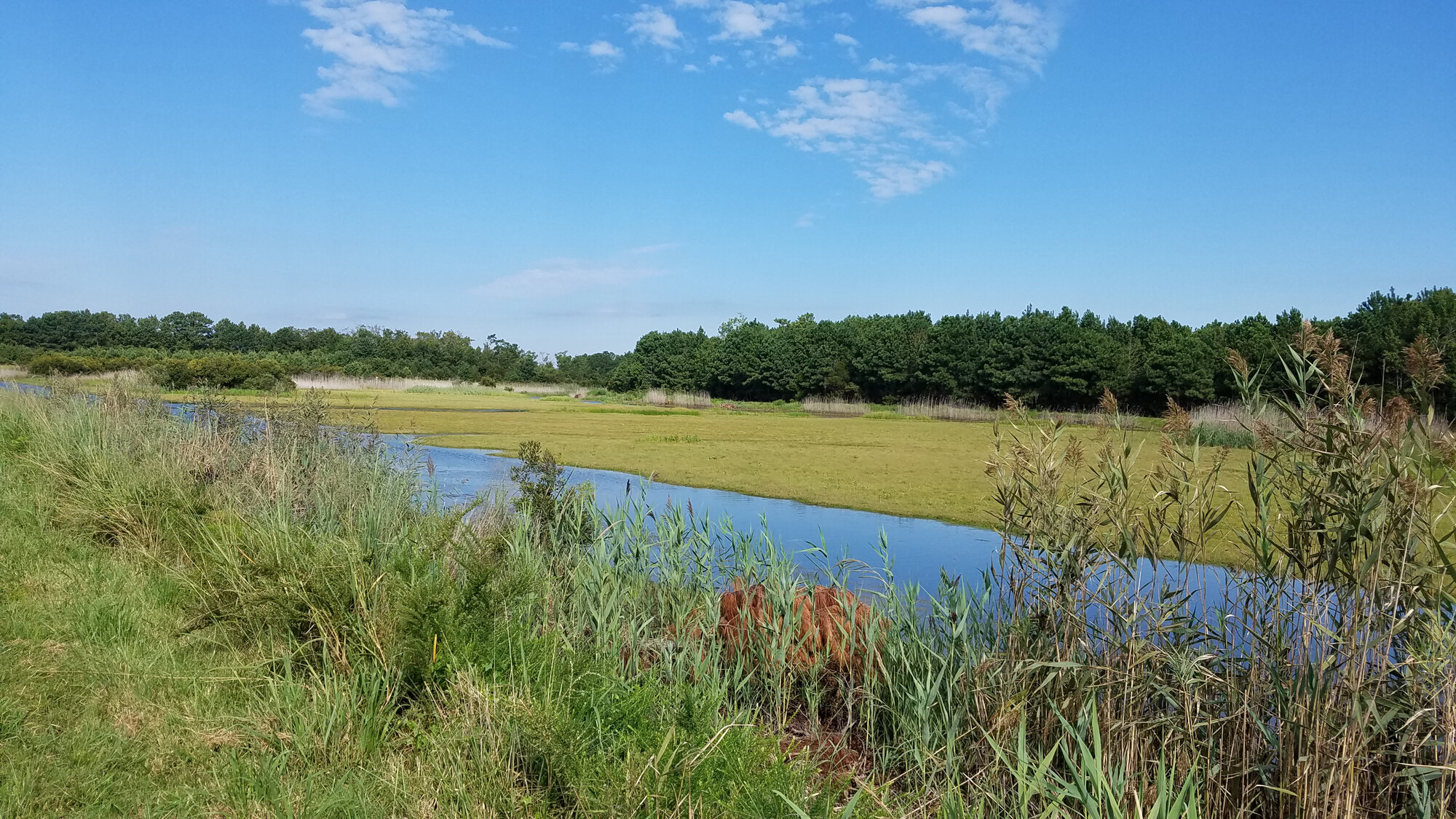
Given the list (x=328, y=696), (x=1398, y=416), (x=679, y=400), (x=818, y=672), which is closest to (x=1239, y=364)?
(x=1398, y=416)

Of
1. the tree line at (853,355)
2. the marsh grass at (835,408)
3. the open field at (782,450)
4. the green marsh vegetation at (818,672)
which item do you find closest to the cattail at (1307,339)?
the green marsh vegetation at (818,672)

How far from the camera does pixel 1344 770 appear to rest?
2875 mm

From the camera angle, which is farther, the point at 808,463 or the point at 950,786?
the point at 808,463

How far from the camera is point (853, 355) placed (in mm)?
59438

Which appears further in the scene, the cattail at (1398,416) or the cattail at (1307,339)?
the cattail at (1307,339)

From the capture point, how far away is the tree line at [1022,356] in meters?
33.2

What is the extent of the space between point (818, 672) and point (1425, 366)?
2.90 metres

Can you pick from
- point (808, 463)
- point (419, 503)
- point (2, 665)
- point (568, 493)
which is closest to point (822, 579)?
point (568, 493)

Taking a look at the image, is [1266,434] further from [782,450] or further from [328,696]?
[782,450]

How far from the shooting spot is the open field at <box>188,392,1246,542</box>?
13406 millimetres

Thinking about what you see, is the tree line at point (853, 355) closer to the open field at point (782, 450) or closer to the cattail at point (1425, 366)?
the open field at point (782, 450)

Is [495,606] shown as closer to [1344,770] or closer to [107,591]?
[107,591]

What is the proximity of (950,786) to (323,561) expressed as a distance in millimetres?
3240

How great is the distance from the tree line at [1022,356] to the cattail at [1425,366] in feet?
76.4
